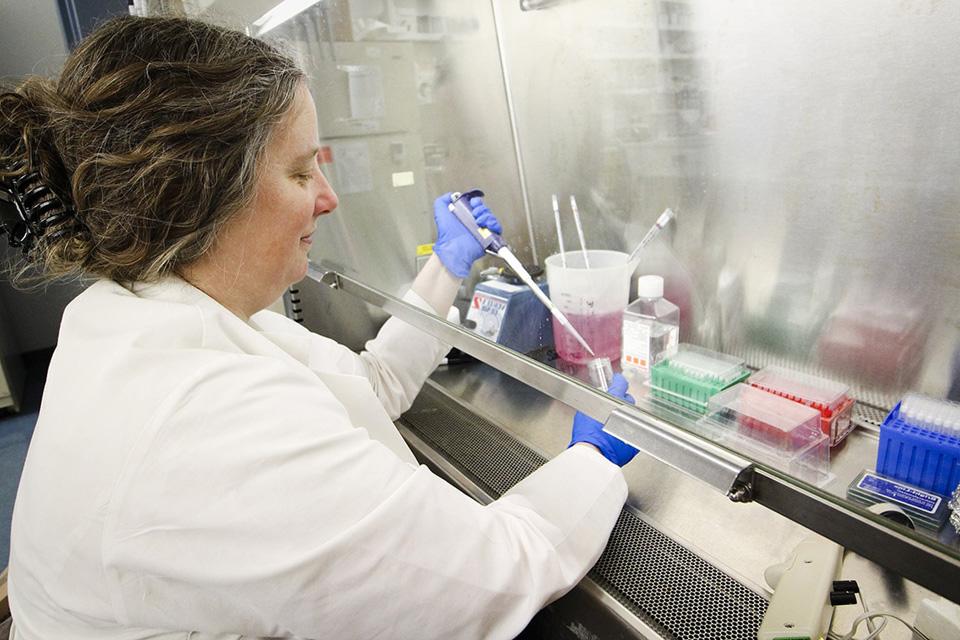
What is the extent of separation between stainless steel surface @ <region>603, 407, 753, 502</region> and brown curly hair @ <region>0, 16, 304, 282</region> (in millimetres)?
525

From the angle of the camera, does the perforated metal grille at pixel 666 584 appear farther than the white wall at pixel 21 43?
No

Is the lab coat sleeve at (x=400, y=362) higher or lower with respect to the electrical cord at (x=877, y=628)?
higher

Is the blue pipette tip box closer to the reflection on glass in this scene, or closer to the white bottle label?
the reflection on glass

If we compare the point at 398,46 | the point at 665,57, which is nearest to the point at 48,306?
the point at 398,46

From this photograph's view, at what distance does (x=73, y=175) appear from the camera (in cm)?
69

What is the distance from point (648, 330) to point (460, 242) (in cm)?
46

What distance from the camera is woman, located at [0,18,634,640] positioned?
586 millimetres

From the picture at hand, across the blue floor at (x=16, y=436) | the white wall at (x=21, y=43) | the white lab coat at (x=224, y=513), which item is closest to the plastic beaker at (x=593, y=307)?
the white lab coat at (x=224, y=513)

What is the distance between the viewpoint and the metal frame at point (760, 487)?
1.33ft

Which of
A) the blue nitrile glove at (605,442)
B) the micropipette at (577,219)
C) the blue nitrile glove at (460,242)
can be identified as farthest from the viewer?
the micropipette at (577,219)

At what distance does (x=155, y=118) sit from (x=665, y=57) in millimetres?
947

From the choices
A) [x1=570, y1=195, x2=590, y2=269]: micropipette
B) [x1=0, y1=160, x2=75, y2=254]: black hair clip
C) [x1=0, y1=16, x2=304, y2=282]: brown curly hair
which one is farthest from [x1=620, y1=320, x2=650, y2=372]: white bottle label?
[x1=0, y1=160, x2=75, y2=254]: black hair clip

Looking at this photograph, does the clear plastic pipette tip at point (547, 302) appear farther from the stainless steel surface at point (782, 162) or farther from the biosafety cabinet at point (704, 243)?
the stainless steel surface at point (782, 162)

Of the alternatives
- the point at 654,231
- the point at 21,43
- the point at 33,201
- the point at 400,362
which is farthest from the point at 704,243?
the point at 21,43
